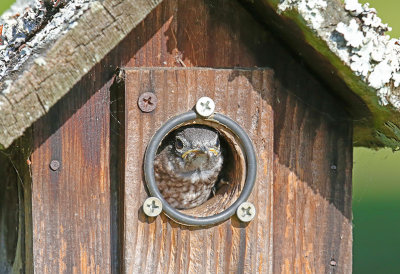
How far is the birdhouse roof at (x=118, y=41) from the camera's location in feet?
8.87

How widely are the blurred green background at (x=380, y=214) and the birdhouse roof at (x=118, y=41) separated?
222cm

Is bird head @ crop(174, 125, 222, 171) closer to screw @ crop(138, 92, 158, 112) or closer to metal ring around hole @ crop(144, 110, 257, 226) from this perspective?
metal ring around hole @ crop(144, 110, 257, 226)

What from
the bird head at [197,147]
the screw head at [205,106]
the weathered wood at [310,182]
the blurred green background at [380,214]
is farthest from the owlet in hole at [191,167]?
the blurred green background at [380,214]

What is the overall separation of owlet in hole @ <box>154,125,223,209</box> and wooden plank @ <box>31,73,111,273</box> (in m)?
0.56

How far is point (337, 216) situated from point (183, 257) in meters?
0.64

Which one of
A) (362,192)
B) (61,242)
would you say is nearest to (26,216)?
(61,242)

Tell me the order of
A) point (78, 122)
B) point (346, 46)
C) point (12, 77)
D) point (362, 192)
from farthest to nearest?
point (362, 192) → point (78, 122) → point (346, 46) → point (12, 77)

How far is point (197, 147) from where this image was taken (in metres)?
3.66

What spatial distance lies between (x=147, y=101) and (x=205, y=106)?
20cm

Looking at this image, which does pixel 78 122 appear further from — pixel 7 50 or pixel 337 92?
pixel 337 92

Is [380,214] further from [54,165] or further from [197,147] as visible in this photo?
[54,165]

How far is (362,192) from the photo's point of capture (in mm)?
5125

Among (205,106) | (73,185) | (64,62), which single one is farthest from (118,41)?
(73,185)

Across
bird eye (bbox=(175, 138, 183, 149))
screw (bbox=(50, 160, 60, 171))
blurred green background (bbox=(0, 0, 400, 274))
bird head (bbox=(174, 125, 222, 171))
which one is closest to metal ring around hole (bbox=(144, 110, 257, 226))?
screw (bbox=(50, 160, 60, 171))
